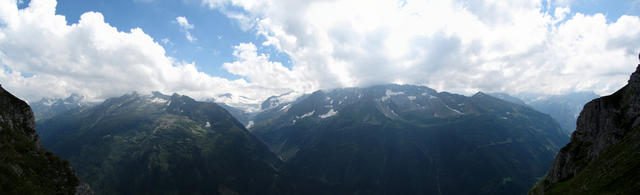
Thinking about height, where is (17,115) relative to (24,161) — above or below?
above

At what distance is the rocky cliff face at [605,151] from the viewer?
65000mm

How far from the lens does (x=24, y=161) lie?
8319cm

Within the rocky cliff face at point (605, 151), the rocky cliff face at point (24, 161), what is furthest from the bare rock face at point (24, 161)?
the rocky cliff face at point (605, 151)

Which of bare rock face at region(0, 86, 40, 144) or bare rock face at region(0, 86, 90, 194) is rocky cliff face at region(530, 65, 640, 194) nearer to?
bare rock face at region(0, 86, 90, 194)

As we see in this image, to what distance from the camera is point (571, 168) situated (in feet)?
314

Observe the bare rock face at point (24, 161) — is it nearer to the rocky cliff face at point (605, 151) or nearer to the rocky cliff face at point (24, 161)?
the rocky cliff face at point (24, 161)

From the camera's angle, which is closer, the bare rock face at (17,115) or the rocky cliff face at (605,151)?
the rocky cliff face at (605,151)

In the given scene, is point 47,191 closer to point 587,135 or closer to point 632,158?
point 632,158

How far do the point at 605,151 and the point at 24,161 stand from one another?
163 metres

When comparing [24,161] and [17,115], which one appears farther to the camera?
[17,115]

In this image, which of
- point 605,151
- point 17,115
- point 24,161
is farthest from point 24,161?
point 605,151

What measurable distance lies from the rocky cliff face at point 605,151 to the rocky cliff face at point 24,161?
13523 centimetres

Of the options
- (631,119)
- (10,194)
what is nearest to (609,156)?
(631,119)

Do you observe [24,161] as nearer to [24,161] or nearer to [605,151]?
[24,161]
